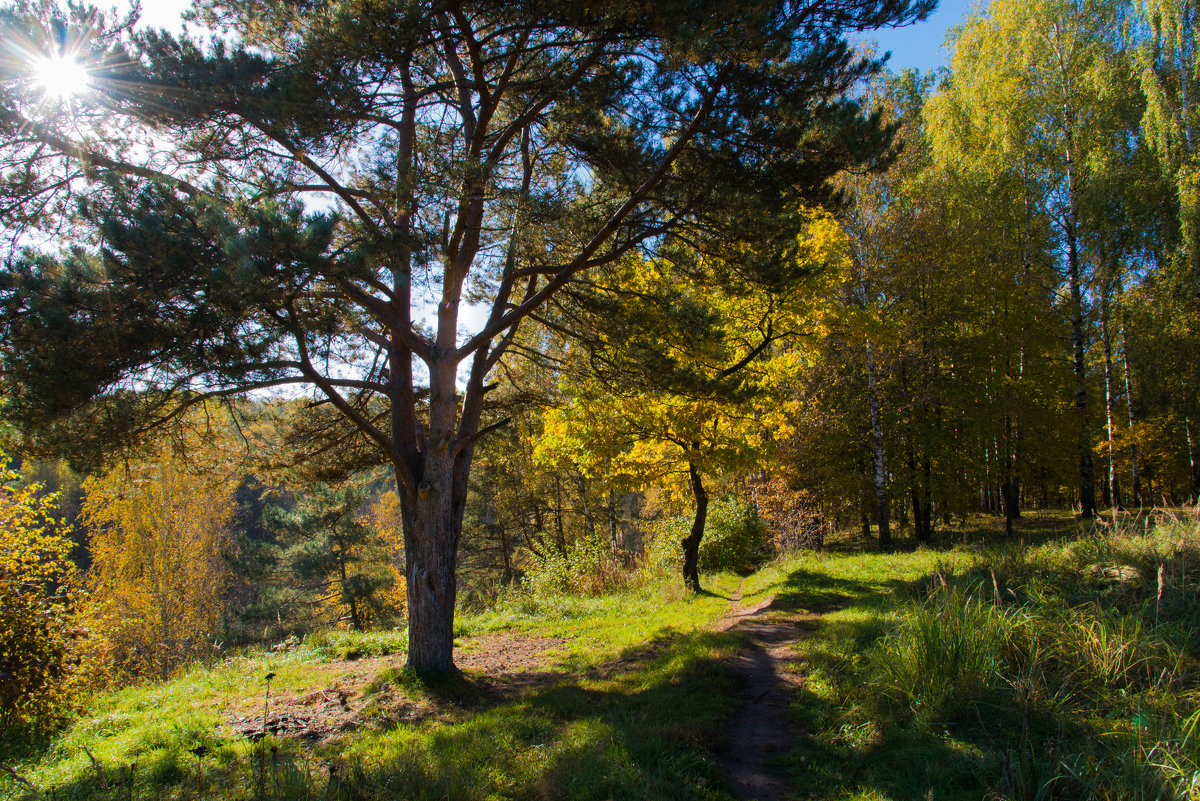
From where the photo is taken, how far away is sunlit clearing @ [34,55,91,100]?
5.36 meters

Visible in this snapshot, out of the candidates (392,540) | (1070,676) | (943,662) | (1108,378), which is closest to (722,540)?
(1108,378)

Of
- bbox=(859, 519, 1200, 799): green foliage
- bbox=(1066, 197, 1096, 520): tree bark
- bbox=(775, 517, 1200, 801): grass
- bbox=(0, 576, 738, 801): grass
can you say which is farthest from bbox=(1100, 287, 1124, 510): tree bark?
bbox=(0, 576, 738, 801): grass

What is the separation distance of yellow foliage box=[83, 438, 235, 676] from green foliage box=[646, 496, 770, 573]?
14.9m

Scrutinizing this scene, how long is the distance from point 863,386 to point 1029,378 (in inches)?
165

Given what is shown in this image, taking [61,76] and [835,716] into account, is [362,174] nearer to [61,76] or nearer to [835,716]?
[61,76]

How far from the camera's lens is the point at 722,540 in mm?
16953

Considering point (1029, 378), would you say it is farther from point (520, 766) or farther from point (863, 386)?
point (520, 766)

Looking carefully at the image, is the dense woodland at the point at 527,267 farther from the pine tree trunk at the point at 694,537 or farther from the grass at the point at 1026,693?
the grass at the point at 1026,693

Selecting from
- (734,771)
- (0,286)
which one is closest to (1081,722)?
(734,771)

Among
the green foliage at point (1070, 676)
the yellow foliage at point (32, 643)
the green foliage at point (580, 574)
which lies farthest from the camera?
the green foliage at point (580, 574)

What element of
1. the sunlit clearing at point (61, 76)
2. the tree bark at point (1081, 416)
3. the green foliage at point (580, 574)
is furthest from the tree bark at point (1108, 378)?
the sunlit clearing at point (61, 76)

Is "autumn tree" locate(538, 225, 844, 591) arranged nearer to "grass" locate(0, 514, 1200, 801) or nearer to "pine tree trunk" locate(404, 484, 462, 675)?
"pine tree trunk" locate(404, 484, 462, 675)

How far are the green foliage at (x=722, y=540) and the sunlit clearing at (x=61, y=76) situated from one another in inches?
583

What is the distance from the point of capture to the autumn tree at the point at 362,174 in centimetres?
496
